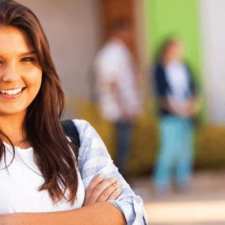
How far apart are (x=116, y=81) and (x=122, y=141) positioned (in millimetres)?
648

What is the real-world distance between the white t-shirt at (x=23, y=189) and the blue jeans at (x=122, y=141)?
705 cm

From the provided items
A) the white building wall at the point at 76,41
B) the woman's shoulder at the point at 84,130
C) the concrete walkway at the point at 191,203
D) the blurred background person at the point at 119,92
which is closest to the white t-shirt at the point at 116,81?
the blurred background person at the point at 119,92

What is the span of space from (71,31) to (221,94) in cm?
194

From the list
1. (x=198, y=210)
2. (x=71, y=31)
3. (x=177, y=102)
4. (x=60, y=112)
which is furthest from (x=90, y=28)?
(x=60, y=112)

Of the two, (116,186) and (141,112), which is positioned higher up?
(116,186)

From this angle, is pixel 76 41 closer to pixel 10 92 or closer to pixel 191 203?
pixel 191 203

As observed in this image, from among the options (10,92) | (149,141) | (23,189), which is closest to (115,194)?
(23,189)

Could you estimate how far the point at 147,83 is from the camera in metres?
11.7

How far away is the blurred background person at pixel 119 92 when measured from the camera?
988 cm

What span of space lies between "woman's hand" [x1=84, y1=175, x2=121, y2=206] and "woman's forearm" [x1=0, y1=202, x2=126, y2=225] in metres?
0.04

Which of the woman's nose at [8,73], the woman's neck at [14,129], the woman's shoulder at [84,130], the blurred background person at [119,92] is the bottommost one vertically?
the blurred background person at [119,92]

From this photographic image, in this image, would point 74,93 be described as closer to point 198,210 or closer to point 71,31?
point 71,31

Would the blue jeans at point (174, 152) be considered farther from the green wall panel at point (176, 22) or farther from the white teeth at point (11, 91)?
the white teeth at point (11, 91)

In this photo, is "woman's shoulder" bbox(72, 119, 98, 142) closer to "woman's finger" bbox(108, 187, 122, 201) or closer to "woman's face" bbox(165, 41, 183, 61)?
"woman's finger" bbox(108, 187, 122, 201)
